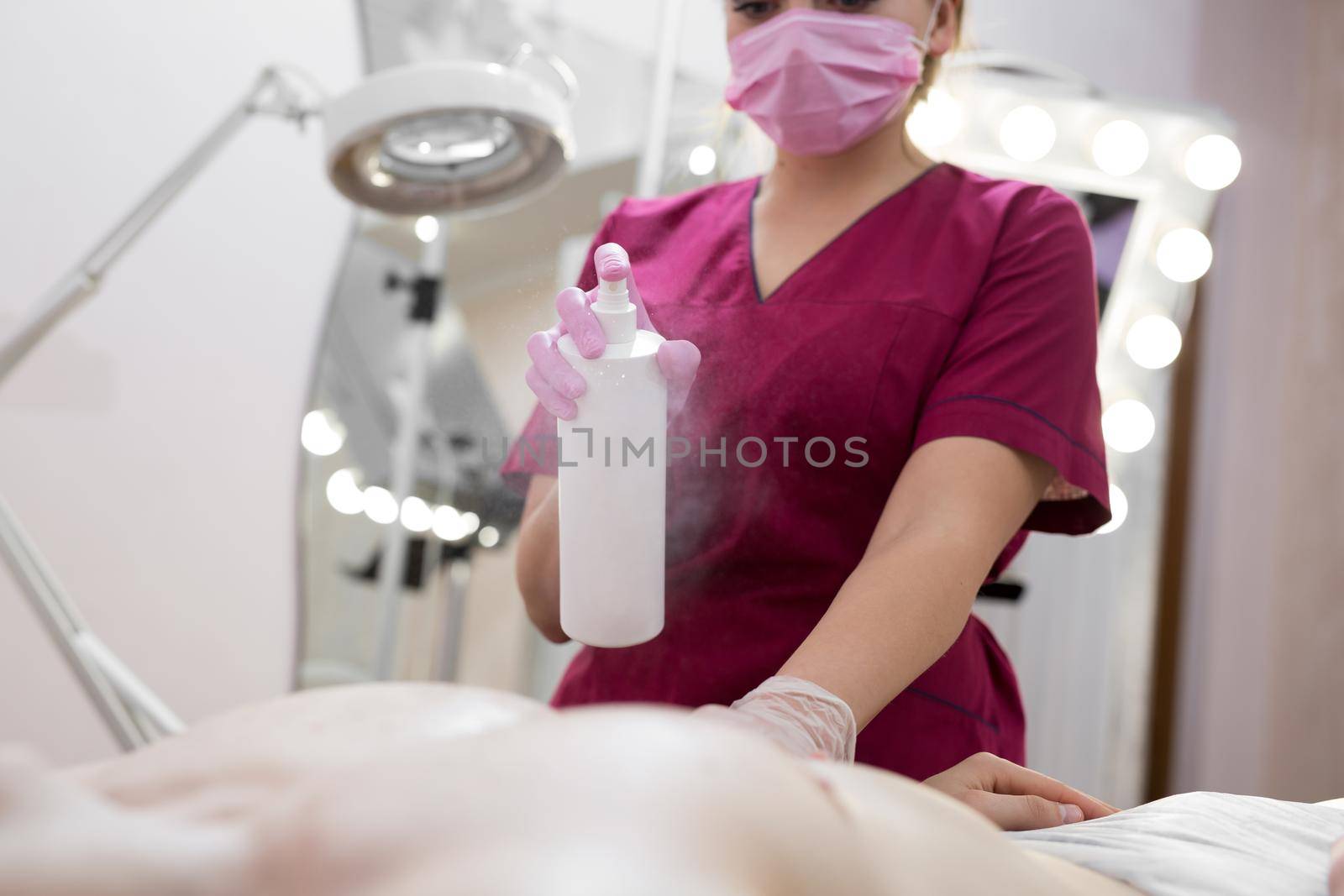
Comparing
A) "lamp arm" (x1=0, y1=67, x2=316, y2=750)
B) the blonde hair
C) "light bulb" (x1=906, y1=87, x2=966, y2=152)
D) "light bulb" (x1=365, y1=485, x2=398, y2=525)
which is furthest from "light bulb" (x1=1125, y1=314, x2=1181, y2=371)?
"lamp arm" (x1=0, y1=67, x2=316, y2=750)

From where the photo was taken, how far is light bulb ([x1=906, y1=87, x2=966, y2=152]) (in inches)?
33.3

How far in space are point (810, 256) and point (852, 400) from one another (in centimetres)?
11

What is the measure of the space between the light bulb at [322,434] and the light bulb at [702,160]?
2.69 ft

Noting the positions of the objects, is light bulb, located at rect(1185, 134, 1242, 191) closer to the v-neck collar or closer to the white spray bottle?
the v-neck collar

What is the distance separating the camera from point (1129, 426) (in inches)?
75.0

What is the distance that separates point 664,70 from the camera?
112 cm

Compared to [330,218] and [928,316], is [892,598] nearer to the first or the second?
[928,316]

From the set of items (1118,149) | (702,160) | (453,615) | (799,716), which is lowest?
(453,615)

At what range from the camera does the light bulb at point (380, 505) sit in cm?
157

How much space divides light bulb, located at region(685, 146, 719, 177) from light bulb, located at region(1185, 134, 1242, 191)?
118 centimetres

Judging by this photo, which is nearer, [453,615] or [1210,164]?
[453,615]

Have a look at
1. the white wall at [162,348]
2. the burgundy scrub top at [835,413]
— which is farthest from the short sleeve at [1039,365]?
the white wall at [162,348]

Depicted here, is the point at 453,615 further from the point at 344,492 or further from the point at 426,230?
the point at 426,230

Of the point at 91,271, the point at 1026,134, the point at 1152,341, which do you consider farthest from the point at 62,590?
the point at 1152,341
